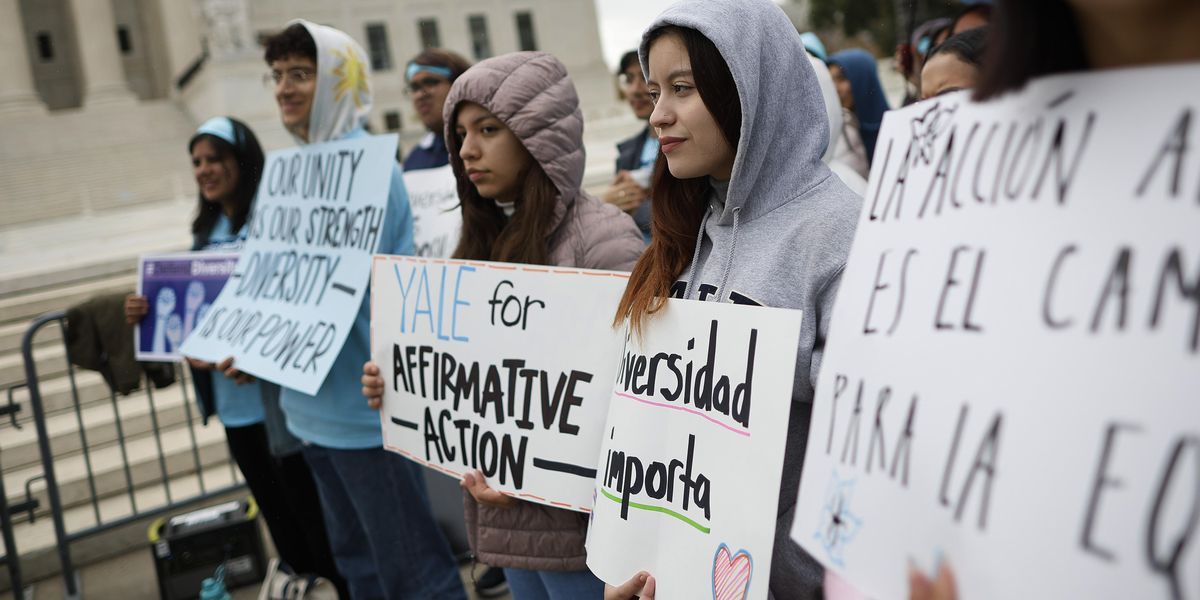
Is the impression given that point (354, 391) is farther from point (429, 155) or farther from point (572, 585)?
point (429, 155)

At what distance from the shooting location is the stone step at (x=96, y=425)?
20.4 ft

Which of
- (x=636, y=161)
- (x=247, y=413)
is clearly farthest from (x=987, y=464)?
(x=636, y=161)

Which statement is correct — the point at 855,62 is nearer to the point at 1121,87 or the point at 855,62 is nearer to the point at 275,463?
the point at 275,463

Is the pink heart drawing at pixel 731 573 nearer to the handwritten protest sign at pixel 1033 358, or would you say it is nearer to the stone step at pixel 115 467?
the handwritten protest sign at pixel 1033 358

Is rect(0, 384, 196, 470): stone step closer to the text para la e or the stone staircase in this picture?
the stone staircase

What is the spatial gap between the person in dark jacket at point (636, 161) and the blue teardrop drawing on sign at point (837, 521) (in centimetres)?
237

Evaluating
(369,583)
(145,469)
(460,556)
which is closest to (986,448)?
(369,583)

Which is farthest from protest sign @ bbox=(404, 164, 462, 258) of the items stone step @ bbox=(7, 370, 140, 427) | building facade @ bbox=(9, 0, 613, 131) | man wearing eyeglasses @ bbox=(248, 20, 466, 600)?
building facade @ bbox=(9, 0, 613, 131)

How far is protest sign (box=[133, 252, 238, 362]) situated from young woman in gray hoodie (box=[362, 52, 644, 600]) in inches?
62.9

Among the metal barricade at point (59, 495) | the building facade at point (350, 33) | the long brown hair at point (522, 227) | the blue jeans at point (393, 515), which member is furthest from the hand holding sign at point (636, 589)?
the building facade at point (350, 33)

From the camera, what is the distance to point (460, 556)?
4625 millimetres

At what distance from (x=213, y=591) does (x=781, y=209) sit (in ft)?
11.7

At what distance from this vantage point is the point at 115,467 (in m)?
6.10

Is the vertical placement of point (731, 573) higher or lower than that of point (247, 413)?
higher
